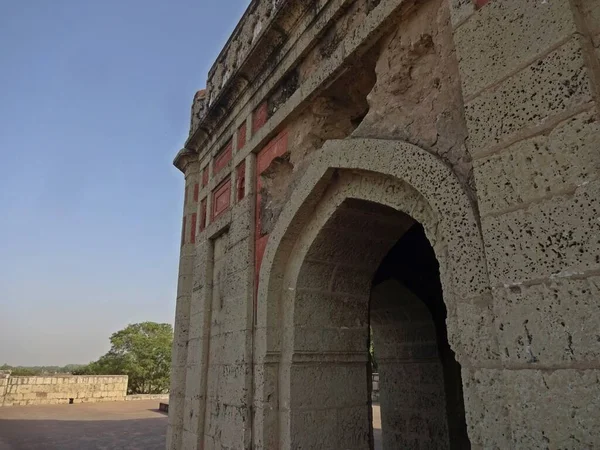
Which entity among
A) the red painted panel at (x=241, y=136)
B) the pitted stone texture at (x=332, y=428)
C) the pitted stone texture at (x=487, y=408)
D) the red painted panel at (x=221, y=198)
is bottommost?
the pitted stone texture at (x=332, y=428)

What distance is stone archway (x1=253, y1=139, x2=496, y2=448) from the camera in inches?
114

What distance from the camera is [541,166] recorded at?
1.57m

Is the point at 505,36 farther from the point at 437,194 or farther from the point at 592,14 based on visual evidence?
the point at 437,194

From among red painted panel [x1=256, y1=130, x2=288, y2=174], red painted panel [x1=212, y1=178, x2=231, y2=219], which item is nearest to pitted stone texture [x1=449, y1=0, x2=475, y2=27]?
red painted panel [x1=256, y1=130, x2=288, y2=174]

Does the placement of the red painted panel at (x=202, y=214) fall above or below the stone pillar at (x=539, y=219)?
above

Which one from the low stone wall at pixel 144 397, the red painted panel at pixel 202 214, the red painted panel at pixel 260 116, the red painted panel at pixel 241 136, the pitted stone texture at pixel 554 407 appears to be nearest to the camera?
the pitted stone texture at pixel 554 407

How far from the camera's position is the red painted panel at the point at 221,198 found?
464 centimetres

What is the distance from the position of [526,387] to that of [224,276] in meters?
3.25

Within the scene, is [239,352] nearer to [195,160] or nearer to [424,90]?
[424,90]

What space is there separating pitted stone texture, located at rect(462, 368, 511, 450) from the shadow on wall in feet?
20.3

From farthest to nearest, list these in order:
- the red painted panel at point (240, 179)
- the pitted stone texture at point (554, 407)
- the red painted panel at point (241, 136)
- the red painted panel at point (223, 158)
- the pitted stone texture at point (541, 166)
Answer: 1. the red painted panel at point (223, 158)
2. the red painted panel at point (241, 136)
3. the red painted panel at point (240, 179)
4. the pitted stone texture at point (541, 166)
5. the pitted stone texture at point (554, 407)

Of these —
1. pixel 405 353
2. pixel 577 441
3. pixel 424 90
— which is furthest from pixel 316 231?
pixel 405 353

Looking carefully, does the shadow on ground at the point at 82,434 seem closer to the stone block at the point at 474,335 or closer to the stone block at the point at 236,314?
the stone block at the point at 236,314

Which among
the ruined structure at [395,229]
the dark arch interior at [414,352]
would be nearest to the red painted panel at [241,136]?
the ruined structure at [395,229]
